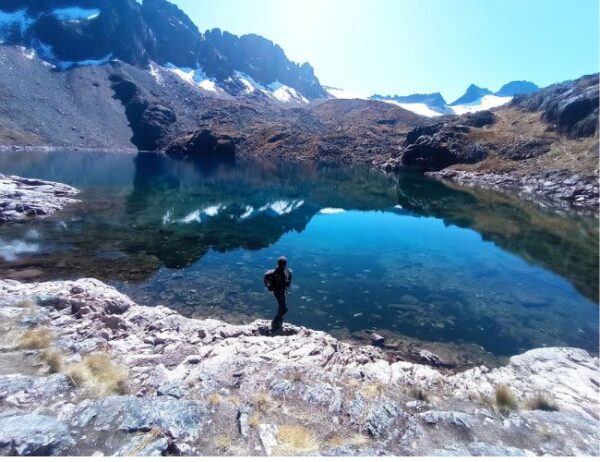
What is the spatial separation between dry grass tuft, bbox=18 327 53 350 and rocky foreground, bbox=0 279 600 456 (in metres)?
0.05

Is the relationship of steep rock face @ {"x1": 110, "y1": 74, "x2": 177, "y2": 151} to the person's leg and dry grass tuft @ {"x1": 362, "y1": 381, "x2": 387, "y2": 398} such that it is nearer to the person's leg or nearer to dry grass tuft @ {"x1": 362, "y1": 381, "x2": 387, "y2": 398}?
the person's leg

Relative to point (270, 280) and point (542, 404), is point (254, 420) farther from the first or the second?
point (542, 404)

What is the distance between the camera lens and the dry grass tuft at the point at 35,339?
476 inches

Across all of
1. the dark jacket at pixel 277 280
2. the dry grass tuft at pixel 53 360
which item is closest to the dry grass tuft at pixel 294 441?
the dry grass tuft at pixel 53 360

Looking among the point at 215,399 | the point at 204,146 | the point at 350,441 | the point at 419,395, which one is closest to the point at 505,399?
the point at 419,395

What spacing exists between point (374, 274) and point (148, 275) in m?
16.0

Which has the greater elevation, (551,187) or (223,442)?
(551,187)

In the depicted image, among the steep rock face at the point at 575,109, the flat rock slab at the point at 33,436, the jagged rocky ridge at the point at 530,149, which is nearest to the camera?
the flat rock slab at the point at 33,436

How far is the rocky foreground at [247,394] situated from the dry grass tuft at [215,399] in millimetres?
43

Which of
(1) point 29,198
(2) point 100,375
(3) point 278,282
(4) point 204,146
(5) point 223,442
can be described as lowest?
(1) point 29,198

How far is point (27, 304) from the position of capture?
15633 millimetres

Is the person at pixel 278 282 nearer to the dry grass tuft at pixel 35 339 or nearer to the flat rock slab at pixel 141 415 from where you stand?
the flat rock slab at pixel 141 415

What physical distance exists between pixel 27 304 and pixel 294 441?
13.4 m

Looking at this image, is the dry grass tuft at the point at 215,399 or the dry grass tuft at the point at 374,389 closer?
the dry grass tuft at the point at 215,399
